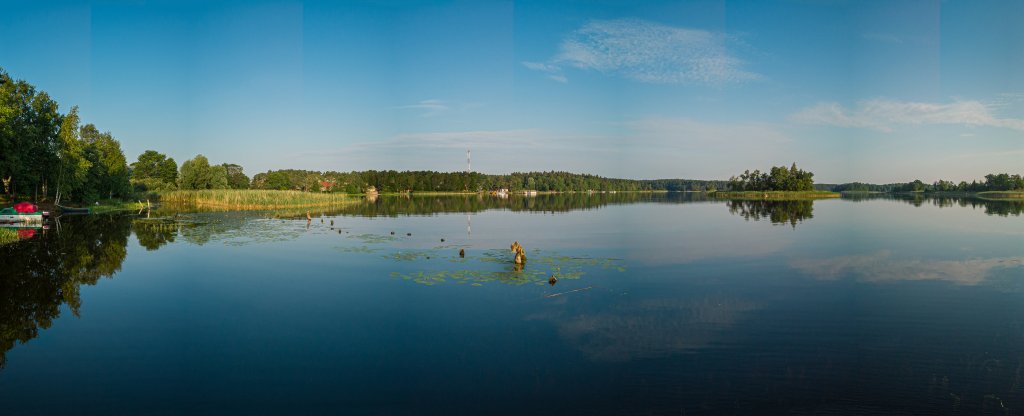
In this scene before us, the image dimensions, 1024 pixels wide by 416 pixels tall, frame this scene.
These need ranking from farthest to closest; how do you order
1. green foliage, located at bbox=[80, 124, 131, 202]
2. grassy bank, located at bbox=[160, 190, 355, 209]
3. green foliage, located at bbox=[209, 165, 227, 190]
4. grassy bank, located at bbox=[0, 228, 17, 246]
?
green foliage, located at bbox=[209, 165, 227, 190]
grassy bank, located at bbox=[160, 190, 355, 209]
green foliage, located at bbox=[80, 124, 131, 202]
grassy bank, located at bbox=[0, 228, 17, 246]

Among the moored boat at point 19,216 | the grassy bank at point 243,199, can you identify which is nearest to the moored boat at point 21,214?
the moored boat at point 19,216

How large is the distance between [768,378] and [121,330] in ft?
46.9

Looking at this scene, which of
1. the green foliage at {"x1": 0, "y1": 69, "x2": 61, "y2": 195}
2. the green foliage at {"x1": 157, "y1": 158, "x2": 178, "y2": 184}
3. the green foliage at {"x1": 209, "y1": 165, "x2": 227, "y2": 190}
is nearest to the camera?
the green foliage at {"x1": 0, "y1": 69, "x2": 61, "y2": 195}

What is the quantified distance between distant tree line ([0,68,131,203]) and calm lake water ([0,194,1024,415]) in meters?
30.8

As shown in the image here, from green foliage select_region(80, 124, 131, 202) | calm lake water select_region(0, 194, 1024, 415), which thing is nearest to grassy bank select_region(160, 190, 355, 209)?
green foliage select_region(80, 124, 131, 202)

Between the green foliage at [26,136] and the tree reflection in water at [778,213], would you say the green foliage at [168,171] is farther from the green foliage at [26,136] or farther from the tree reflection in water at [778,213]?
the tree reflection in water at [778,213]

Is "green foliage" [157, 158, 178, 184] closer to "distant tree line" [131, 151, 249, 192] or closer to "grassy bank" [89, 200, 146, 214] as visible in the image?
"distant tree line" [131, 151, 249, 192]

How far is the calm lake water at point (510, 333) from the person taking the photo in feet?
28.1

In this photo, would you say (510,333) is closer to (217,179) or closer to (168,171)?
(217,179)

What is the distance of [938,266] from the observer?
70.9ft

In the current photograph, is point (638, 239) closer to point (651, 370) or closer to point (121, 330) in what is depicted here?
point (651, 370)

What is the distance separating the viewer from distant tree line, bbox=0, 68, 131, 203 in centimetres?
4547

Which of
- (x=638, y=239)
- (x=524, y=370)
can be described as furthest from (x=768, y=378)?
(x=638, y=239)

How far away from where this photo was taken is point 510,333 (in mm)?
11992
